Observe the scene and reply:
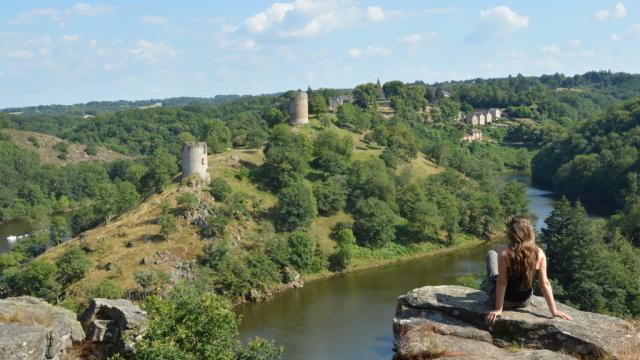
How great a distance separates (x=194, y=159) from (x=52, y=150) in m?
78.9

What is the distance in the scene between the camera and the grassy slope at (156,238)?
3778cm

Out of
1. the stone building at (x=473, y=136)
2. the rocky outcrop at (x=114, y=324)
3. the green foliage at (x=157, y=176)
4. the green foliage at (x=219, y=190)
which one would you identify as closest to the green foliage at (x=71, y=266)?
the green foliage at (x=157, y=176)

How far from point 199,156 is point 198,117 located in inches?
3817

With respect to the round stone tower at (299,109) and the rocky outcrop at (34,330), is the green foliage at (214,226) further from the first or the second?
the rocky outcrop at (34,330)

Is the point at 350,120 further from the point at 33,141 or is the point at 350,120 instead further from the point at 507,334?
the point at 33,141

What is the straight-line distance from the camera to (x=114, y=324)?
1570cm

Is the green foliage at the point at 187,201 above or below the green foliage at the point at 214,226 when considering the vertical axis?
above

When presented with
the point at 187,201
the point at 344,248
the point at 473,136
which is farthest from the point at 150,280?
the point at 473,136

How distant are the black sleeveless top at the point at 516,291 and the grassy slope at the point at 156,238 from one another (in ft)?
103

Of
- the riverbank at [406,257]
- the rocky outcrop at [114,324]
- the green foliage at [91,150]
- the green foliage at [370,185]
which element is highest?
the rocky outcrop at [114,324]

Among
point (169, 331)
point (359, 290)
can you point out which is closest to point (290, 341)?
point (359, 290)

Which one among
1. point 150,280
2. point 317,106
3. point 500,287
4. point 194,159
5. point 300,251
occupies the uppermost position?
point 317,106

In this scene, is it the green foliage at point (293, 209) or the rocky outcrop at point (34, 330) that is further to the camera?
the green foliage at point (293, 209)

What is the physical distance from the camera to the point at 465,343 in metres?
8.83
